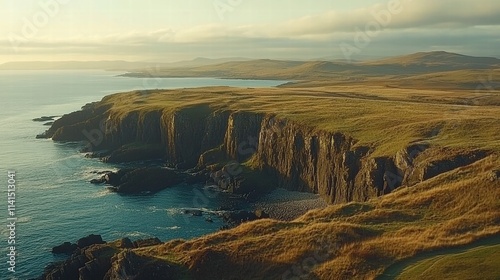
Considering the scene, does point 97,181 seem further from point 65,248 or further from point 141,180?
point 65,248

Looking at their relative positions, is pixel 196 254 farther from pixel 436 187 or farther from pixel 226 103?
pixel 226 103

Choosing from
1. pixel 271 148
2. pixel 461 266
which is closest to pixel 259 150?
pixel 271 148

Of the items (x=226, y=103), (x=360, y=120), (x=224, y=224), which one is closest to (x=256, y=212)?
(x=224, y=224)

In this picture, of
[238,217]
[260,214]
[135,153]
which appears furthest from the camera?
[135,153]

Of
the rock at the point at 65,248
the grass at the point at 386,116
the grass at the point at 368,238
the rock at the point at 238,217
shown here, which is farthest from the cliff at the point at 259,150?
the rock at the point at 65,248

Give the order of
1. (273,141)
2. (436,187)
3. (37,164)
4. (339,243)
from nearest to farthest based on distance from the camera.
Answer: (339,243)
(436,187)
(273,141)
(37,164)

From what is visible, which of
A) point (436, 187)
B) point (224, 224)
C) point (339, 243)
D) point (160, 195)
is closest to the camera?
point (339, 243)

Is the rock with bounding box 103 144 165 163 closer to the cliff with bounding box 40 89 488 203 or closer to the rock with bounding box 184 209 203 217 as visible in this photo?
the cliff with bounding box 40 89 488 203
